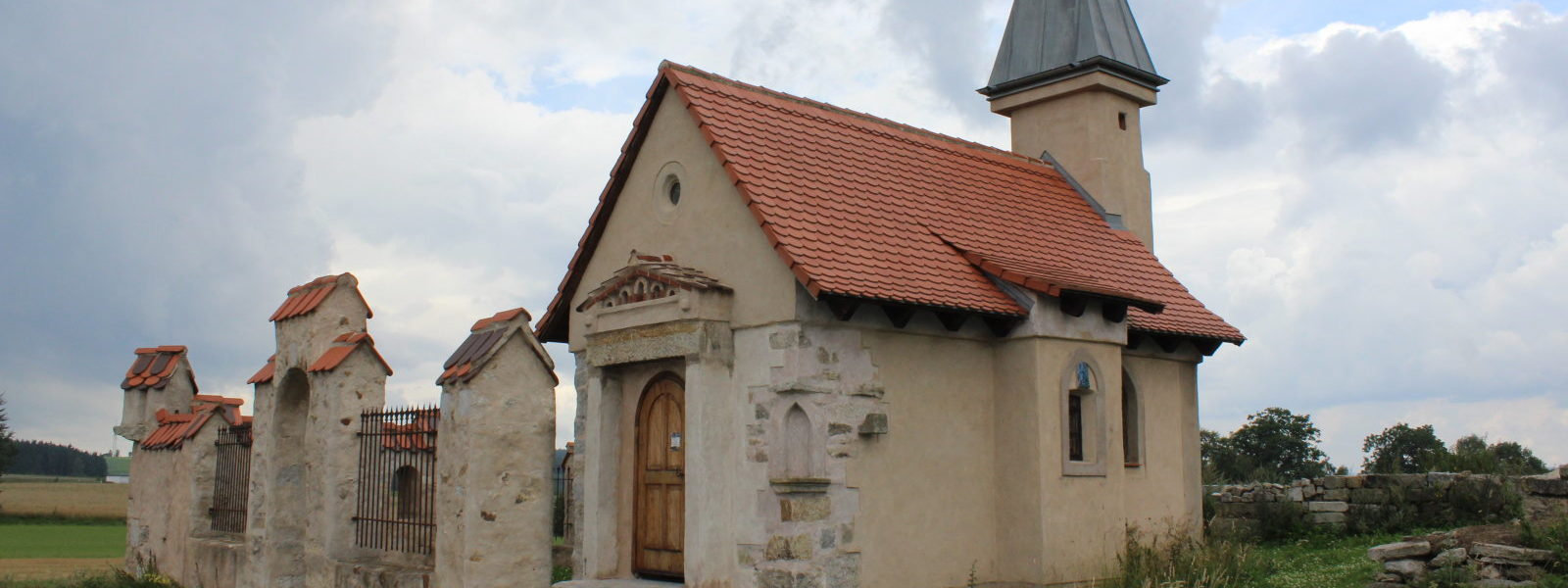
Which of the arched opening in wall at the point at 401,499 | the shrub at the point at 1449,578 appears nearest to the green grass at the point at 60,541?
the arched opening in wall at the point at 401,499

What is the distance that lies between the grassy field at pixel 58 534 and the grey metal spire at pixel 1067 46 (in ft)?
45.7

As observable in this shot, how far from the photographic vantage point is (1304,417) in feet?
136

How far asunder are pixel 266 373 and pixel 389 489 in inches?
101

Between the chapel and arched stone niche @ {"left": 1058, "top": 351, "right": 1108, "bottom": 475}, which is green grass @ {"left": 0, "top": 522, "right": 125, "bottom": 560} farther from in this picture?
arched stone niche @ {"left": 1058, "top": 351, "right": 1108, "bottom": 475}

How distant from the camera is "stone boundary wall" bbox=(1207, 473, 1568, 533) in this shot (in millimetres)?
16266

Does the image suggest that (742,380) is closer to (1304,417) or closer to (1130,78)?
(1130,78)

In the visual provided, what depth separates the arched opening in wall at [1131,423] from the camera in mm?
13922

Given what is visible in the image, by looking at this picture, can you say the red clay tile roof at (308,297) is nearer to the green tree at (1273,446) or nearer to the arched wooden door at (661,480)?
the arched wooden door at (661,480)

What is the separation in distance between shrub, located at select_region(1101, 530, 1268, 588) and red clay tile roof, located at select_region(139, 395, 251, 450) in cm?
1105

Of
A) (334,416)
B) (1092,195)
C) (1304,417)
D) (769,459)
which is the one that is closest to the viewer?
(769,459)

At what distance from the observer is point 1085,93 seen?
17312mm

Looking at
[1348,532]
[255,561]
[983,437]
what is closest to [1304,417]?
[1348,532]

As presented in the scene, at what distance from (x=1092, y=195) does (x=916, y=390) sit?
6045 mm

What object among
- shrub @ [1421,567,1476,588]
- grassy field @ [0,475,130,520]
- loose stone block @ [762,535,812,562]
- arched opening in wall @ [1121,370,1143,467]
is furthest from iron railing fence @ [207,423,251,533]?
grassy field @ [0,475,130,520]
